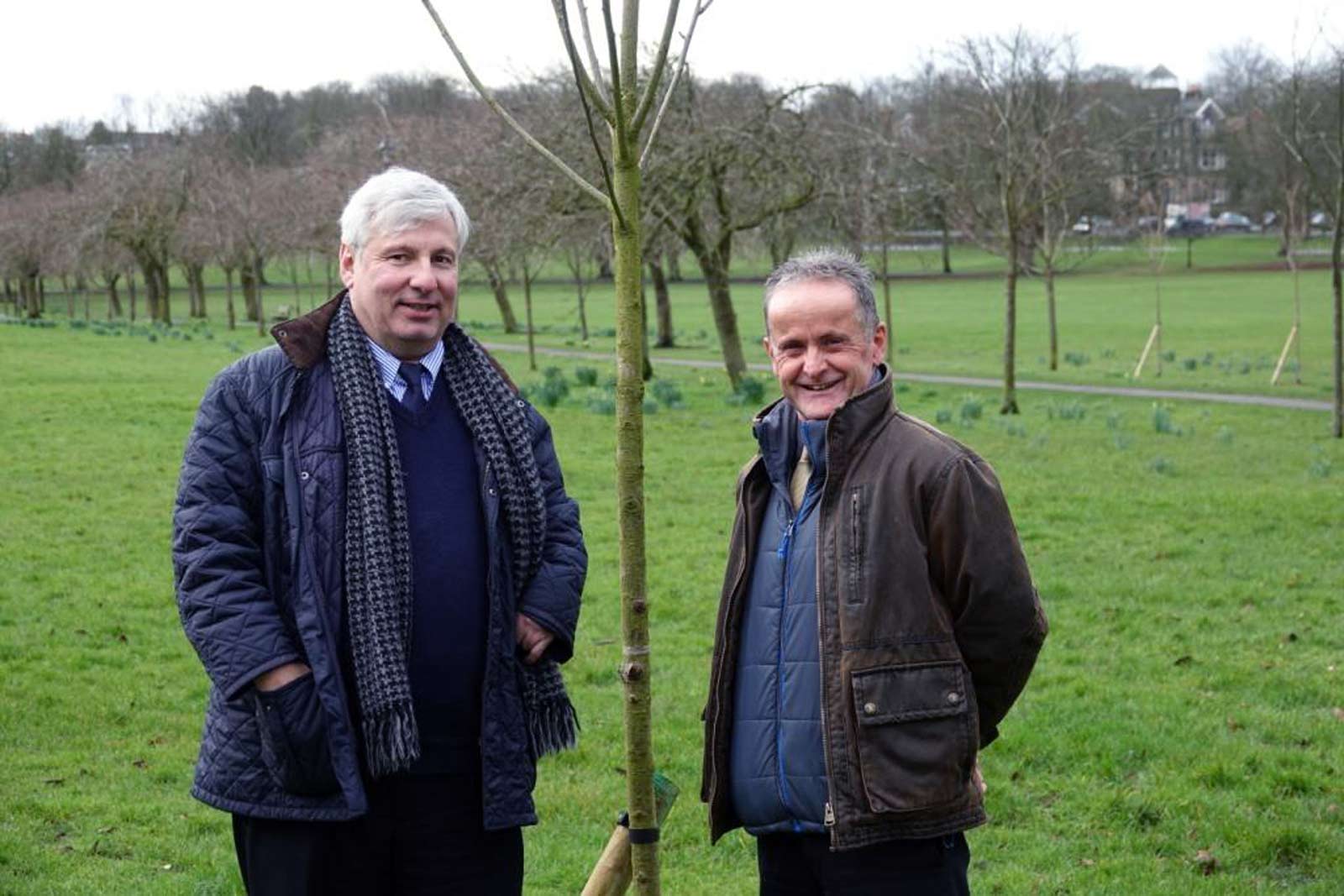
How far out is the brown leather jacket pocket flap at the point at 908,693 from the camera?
2758 mm

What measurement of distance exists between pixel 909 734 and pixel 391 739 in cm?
98

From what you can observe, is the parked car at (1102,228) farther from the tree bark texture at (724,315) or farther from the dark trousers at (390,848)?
the dark trousers at (390,848)

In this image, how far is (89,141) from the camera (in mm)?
82750

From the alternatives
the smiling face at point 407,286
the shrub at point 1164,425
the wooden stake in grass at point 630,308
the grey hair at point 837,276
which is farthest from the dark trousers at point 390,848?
the shrub at point 1164,425

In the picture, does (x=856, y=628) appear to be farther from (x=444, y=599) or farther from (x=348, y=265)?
(x=348, y=265)

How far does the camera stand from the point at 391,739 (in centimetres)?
288

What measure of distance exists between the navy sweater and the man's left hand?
0.09 m

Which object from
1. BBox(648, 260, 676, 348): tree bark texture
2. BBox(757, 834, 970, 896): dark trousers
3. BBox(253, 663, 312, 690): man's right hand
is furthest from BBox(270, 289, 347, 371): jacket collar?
BBox(648, 260, 676, 348): tree bark texture

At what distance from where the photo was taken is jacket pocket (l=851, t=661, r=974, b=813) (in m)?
2.75

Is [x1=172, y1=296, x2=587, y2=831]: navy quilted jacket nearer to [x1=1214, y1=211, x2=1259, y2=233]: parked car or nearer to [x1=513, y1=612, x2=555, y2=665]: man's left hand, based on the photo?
[x1=513, y1=612, x2=555, y2=665]: man's left hand

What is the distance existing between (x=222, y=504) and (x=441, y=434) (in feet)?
1.57

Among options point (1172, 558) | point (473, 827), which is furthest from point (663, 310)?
point (473, 827)

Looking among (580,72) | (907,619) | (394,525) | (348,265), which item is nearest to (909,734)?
(907,619)

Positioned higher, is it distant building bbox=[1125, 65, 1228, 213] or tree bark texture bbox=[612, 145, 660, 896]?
distant building bbox=[1125, 65, 1228, 213]
